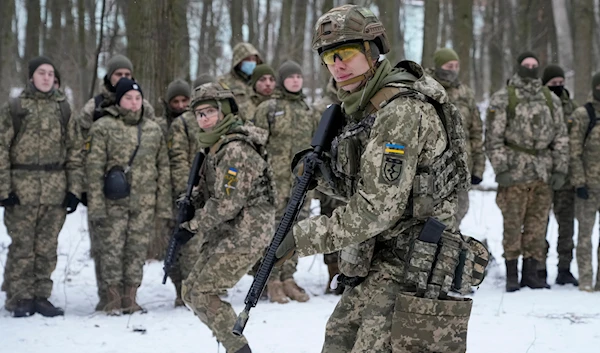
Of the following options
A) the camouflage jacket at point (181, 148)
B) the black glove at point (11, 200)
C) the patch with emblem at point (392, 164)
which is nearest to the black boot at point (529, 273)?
the camouflage jacket at point (181, 148)

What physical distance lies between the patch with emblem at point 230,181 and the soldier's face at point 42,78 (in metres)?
2.64

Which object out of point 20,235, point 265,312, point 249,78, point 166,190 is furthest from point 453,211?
point 249,78

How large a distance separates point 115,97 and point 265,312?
2.61 m

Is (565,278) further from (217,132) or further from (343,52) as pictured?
(343,52)

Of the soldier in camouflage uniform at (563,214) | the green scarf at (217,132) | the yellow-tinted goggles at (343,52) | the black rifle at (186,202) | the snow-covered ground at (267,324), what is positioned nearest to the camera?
the yellow-tinted goggles at (343,52)

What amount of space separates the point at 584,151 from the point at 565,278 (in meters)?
1.41

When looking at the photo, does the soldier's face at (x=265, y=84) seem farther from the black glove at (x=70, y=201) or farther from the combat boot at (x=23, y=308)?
the combat boot at (x=23, y=308)

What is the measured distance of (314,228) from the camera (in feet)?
9.84

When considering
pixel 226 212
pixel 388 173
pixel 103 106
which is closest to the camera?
pixel 388 173

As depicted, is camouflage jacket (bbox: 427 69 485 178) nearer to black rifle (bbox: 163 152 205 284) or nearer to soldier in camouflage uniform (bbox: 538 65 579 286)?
soldier in camouflage uniform (bbox: 538 65 579 286)

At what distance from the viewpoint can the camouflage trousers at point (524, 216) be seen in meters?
7.39

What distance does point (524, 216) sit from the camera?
24.7 feet

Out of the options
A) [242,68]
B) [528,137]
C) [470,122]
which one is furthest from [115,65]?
[528,137]

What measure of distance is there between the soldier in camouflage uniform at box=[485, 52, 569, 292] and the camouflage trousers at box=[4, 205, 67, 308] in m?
4.55
